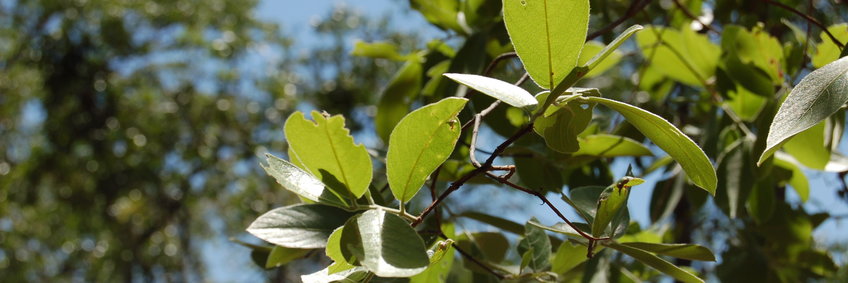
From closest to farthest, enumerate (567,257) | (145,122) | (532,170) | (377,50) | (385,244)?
(385,244) < (567,257) < (532,170) < (377,50) < (145,122)

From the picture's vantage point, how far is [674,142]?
1.65ft

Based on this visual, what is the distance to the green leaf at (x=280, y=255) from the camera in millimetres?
733

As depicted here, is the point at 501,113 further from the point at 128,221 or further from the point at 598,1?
the point at 128,221

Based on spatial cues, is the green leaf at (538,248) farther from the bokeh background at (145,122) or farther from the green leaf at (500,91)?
the bokeh background at (145,122)

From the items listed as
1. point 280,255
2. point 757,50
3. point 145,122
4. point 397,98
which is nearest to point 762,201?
point 757,50

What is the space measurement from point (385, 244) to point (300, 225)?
10 centimetres

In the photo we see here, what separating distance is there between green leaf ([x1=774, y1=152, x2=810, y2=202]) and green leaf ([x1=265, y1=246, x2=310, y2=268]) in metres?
0.58

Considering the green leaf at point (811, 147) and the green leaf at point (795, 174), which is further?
the green leaf at point (795, 174)

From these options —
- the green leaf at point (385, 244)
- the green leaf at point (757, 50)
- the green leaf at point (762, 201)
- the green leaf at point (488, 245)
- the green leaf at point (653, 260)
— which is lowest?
the green leaf at point (488, 245)

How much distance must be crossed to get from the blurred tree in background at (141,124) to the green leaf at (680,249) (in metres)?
5.27

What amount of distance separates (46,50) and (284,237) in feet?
21.5

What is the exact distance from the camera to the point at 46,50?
6410 mm

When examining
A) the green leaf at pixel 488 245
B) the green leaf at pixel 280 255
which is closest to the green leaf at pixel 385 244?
the green leaf at pixel 280 255

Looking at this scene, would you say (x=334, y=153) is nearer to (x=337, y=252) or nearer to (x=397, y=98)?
(x=337, y=252)
